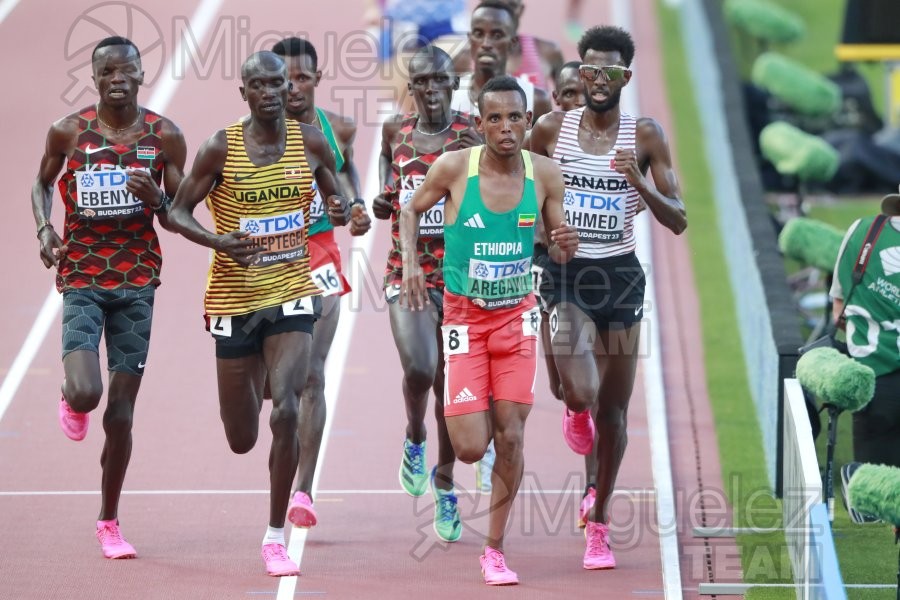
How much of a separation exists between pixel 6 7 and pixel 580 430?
15960 mm

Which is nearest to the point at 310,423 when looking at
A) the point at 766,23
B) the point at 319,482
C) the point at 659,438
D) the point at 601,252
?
the point at 319,482

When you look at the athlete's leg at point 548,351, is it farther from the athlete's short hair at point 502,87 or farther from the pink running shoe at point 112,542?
the pink running shoe at point 112,542

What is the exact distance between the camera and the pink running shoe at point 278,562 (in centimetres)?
916

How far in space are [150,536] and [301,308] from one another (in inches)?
71.9

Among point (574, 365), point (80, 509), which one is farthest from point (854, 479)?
point (80, 509)

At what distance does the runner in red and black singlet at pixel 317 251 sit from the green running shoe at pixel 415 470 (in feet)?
1.79

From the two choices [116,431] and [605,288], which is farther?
[605,288]

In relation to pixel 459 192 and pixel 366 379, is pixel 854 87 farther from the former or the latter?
pixel 459 192

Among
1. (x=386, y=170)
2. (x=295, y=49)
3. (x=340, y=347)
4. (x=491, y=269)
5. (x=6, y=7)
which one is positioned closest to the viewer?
(x=491, y=269)

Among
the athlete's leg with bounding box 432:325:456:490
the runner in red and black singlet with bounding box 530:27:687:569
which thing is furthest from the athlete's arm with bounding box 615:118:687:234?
the athlete's leg with bounding box 432:325:456:490

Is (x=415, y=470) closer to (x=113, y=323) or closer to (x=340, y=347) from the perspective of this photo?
(x=113, y=323)

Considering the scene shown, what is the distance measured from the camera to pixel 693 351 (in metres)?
14.6

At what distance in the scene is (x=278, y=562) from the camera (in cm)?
917

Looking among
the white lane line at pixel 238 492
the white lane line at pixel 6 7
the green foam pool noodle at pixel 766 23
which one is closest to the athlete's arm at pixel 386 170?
the white lane line at pixel 238 492
